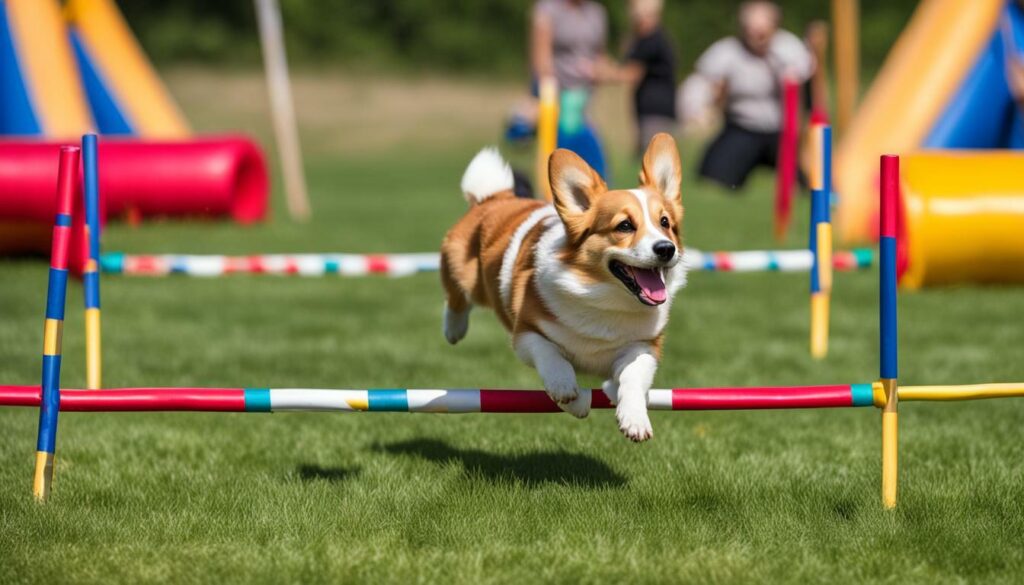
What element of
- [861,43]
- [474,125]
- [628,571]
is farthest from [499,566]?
[861,43]

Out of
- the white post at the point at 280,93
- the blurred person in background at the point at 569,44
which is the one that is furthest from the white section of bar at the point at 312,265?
the white post at the point at 280,93

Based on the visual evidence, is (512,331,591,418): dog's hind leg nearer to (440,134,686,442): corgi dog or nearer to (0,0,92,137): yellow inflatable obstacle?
(440,134,686,442): corgi dog

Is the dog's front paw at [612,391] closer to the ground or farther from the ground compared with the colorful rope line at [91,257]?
closer to the ground

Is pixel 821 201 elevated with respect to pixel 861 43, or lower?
lower

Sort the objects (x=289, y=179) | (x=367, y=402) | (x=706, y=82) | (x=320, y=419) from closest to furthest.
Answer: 1. (x=367, y=402)
2. (x=320, y=419)
3. (x=706, y=82)
4. (x=289, y=179)

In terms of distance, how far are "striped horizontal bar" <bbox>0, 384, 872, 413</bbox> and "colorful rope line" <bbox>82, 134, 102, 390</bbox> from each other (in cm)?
106

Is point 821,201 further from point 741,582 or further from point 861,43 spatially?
point 861,43

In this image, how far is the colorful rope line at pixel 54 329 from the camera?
3.48 meters

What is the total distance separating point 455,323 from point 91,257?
1356 mm

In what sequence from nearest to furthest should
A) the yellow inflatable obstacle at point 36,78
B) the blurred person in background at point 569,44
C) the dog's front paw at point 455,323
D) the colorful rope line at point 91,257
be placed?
1. the colorful rope line at point 91,257
2. the dog's front paw at point 455,323
3. the blurred person in background at point 569,44
4. the yellow inflatable obstacle at point 36,78

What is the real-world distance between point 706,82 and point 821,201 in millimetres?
5129

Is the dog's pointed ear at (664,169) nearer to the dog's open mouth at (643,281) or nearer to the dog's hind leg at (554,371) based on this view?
the dog's open mouth at (643,281)

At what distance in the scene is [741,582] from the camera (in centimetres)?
304

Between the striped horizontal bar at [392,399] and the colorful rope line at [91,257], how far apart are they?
1062 mm
